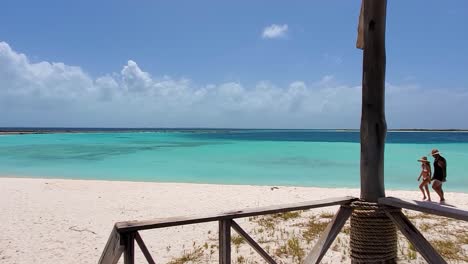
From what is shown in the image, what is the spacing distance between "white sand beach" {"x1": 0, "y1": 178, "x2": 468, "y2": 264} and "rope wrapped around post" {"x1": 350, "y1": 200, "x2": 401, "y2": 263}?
2.61 metres

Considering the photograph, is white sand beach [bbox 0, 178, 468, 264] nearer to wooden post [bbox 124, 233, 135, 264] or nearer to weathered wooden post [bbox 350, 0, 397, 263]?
wooden post [bbox 124, 233, 135, 264]

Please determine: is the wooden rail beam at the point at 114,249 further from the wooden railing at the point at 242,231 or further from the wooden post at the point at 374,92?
the wooden post at the point at 374,92

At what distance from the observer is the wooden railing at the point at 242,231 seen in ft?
9.46

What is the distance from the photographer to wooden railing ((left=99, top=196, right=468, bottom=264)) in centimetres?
288

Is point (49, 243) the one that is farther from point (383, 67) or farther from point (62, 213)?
point (383, 67)

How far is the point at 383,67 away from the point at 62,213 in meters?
9.91

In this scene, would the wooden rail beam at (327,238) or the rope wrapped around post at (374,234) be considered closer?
the rope wrapped around post at (374,234)

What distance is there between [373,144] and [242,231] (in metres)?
1.58

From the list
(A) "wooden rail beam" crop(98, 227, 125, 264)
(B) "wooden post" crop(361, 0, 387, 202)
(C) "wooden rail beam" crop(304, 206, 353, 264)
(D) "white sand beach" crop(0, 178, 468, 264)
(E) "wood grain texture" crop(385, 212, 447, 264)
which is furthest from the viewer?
(D) "white sand beach" crop(0, 178, 468, 264)

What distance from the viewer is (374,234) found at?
348 centimetres

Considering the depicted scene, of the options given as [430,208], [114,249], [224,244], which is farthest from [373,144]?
[114,249]

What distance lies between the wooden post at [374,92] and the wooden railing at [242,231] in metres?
0.34

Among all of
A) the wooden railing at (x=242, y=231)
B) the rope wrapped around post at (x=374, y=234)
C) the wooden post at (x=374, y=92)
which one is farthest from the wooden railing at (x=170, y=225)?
the wooden post at (x=374, y=92)

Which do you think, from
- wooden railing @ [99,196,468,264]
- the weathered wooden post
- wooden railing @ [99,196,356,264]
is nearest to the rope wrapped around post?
the weathered wooden post
